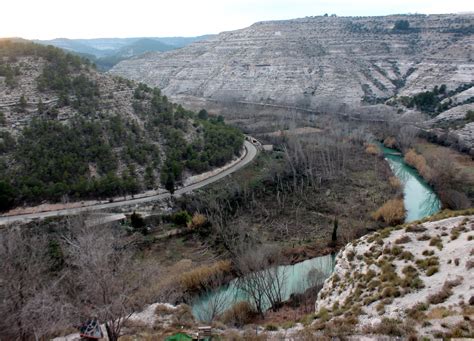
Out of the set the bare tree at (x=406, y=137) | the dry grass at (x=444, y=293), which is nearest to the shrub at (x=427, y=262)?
the dry grass at (x=444, y=293)

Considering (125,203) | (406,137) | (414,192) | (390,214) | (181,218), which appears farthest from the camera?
(406,137)

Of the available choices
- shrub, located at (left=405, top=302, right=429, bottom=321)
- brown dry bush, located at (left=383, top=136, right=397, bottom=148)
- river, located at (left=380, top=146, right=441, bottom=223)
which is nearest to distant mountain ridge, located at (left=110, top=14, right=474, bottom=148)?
brown dry bush, located at (left=383, top=136, right=397, bottom=148)

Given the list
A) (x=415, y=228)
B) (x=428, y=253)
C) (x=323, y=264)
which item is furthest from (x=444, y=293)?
(x=323, y=264)

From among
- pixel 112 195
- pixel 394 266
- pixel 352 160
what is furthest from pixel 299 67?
pixel 394 266

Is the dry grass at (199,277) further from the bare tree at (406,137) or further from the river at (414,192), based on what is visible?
the bare tree at (406,137)

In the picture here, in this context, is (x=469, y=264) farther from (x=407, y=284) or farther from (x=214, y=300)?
(x=214, y=300)

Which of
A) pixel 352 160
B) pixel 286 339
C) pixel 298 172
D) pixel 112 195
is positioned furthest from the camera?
pixel 352 160

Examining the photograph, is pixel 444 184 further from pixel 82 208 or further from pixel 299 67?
pixel 299 67
